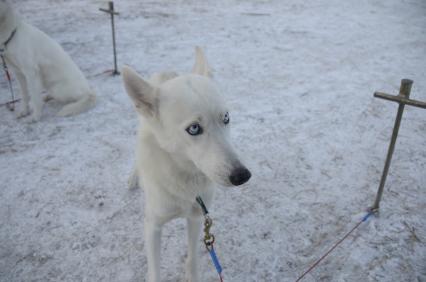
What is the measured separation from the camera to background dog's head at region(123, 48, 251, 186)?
5.25ft

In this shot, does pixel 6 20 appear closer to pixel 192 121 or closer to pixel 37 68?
pixel 37 68

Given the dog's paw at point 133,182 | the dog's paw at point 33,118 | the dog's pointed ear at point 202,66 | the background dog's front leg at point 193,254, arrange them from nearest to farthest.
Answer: the dog's pointed ear at point 202,66 → the background dog's front leg at point 193,254 → the dog's paw at point 133,182 → the dog's paw at point 33,118

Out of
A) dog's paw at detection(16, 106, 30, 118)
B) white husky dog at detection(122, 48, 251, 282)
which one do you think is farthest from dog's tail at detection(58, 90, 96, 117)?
white husky dog at detection(122, 48, 251, 282)

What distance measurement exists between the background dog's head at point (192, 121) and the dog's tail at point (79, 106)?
8.43 feet

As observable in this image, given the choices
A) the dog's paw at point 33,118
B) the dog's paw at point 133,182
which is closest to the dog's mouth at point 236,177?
the dog's paw at point 133,182

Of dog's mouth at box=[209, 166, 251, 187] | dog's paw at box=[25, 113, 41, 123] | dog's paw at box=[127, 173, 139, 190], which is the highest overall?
dog's mouth at box=[209, 166, 251, 187]

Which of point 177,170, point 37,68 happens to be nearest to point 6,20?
point 37,68

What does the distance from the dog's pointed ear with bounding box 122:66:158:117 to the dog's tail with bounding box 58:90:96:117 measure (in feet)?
8.43

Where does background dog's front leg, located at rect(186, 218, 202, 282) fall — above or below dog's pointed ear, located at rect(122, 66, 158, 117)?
below

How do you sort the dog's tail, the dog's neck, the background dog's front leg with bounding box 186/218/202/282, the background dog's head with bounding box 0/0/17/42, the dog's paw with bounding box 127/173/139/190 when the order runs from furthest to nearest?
the dog's tail, the background dog's head with bounding box 0/0/17/42, the dog's paw with bounding box 127/173/139/190, the background dog's front leg with bounding box 186/218/202/282, the dog's neck

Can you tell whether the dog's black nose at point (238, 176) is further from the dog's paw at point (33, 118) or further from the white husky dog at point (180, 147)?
the dog's paw at point (33, 118)

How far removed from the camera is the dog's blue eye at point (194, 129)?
5.45 ft

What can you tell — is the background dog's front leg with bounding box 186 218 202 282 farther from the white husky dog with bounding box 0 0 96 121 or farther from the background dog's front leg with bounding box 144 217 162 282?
the white husky dog with bounding box 0 0 96 121

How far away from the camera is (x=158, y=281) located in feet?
6.98
